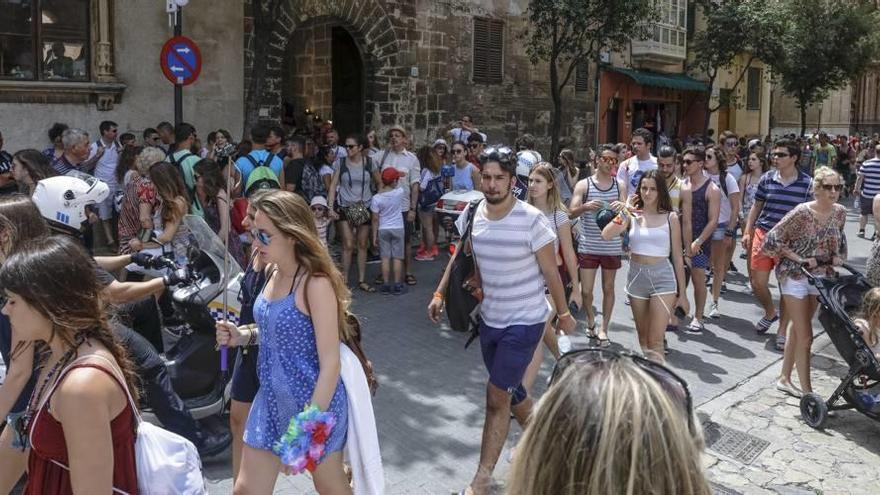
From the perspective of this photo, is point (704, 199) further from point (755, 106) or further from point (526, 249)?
point (755, 106)

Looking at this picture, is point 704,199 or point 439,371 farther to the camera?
point 704,199

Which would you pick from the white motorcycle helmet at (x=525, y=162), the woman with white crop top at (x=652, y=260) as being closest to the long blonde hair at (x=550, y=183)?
the woman with white crop top at (x=652, y=260)

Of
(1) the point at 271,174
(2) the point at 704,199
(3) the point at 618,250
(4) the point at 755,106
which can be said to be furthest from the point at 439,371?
(4) the point at 755,106

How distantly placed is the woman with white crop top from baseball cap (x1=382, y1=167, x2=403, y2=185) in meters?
3.63

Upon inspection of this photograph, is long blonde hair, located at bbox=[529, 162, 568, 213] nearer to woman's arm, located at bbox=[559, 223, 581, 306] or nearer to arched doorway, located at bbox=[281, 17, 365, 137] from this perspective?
woman's arm, located at bbox=[559, 223, 581, 306]

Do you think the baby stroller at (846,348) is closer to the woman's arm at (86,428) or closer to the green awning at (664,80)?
the woman's arm at (86,428)

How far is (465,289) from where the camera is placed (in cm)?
496

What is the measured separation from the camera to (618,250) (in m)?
7.68

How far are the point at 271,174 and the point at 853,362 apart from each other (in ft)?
18.2

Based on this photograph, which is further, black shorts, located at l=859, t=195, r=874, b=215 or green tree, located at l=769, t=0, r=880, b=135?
green tree, located at l=769, t=0, r=880, b=135

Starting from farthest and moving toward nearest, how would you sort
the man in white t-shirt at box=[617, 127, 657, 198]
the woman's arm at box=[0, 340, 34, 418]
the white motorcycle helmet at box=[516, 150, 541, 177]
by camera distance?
1. the white motorcycle helmet at box=[516, 150, 541, 177]
2. the man in white t-shirt at box=[617, 127, 657, 198]
3. the woman's arm at box=[0, 340, 34, 418]

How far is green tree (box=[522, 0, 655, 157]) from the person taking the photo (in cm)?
1767

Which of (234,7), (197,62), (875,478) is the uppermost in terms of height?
(234,7)

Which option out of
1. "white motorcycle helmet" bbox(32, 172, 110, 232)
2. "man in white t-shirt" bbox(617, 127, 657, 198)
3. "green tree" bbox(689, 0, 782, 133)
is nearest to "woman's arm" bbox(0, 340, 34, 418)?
"white motorcycle helmet" bbox(32, 172, 110, 232)
